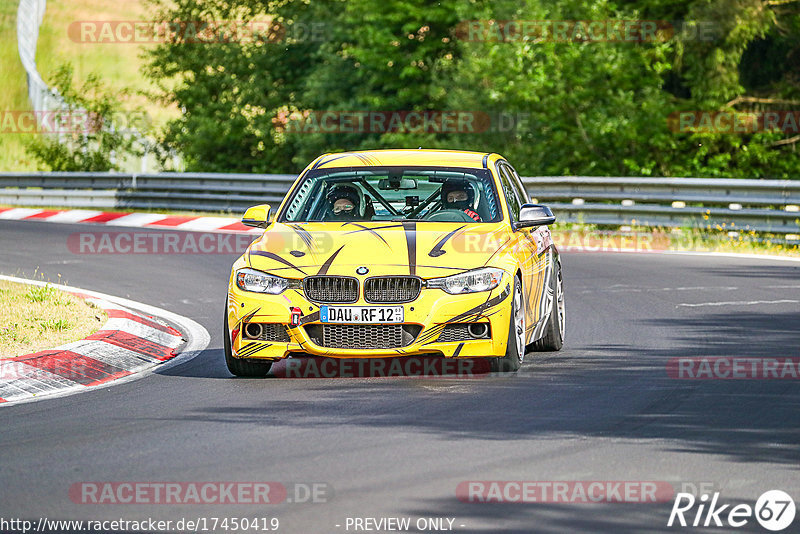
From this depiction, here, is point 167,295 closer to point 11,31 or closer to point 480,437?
point 480,437

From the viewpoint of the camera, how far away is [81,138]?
40.1 metres

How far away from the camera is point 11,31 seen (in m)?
95.8

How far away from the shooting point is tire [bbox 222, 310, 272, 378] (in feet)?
33.4

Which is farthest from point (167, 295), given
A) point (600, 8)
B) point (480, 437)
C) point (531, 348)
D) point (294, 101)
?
point (294, 101)

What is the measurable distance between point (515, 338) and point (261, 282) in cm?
183

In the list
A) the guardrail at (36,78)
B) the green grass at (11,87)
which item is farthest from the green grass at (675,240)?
the green grass at (11,87)

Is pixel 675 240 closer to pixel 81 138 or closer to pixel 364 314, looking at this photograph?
pixel 364 314

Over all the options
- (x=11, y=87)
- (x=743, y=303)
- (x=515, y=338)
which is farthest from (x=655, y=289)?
(x=11, y=87)

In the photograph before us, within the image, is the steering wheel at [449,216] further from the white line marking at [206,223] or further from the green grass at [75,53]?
the green grass at [75,53]

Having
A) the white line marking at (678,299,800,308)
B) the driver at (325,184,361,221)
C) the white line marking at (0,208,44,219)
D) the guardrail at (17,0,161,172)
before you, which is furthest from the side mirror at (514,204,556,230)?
the guardrail at (17,0,161,172)

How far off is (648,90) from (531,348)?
21.7m

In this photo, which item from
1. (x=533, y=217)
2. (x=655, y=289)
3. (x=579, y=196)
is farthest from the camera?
(x=579, y=196)

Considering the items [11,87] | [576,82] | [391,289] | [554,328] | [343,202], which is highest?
[11,87]

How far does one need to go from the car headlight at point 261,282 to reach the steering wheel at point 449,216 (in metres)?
1.52
